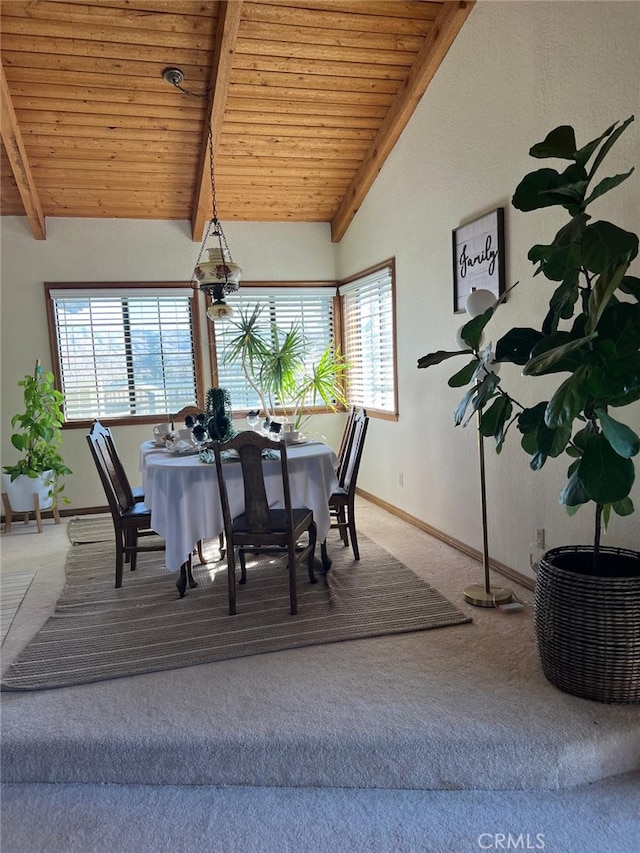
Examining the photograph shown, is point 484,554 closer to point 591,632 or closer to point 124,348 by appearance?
point 591,632

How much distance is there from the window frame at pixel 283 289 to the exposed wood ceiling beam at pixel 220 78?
966mm

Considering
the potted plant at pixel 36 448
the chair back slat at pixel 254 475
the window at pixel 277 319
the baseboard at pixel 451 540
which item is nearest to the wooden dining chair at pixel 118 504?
the chair back slat at pixel 254 475

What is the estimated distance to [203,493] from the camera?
3.14 m

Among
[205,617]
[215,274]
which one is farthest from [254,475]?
[215,274]

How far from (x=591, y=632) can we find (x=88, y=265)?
16.7 feet

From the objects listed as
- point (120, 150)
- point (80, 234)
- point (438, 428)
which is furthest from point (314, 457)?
point (80, 234)

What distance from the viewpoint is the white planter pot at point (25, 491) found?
15.8ft

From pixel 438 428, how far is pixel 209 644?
2187 millimetres

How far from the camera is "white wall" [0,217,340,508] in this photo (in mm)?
5223

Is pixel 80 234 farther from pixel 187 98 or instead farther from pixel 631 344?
pixel 631 344

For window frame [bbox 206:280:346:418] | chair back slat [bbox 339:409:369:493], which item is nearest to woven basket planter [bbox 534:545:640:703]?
chair back slat [bbox 339:409:369:493]

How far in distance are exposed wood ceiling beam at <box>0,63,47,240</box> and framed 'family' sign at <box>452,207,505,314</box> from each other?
305 centimetres

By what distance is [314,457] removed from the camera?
3330mm

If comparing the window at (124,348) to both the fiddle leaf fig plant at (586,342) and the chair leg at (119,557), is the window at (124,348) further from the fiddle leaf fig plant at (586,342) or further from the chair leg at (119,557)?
the fiddle leaf fig plant at (586,342)
